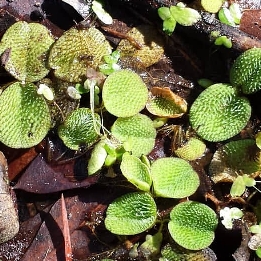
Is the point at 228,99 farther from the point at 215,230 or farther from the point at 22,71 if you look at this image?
the point at 22,71

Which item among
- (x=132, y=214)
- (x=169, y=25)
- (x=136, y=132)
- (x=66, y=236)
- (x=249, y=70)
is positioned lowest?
(x=66, y=236)

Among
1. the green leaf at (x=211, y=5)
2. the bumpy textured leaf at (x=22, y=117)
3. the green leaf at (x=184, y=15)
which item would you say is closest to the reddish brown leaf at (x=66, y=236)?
the bumpy textured leaf at (x=22, y=117)

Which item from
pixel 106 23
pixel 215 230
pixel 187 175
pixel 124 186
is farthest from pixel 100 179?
pixel 106 23

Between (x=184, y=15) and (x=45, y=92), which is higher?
(x=184, y=15)

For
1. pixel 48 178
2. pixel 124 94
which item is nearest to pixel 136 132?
pixel 124 94

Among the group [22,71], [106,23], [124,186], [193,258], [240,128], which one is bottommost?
[193,258]

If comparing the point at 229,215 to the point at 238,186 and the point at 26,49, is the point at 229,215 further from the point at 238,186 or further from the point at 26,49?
the point at 26,49
